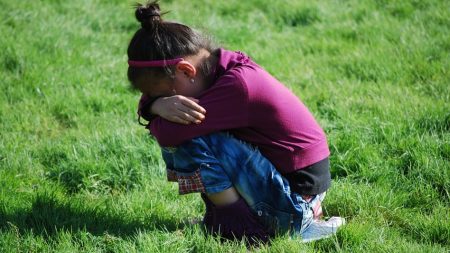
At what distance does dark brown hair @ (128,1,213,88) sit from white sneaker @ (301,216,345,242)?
1077 millimetres

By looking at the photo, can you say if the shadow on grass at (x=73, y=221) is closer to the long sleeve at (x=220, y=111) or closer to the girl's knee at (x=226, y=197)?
the girl's knee at (x=226, y=197)

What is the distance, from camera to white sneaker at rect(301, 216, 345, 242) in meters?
2.98

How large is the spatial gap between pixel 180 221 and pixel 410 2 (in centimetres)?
439

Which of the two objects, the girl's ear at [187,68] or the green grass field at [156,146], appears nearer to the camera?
the girl's ear at [187,68]

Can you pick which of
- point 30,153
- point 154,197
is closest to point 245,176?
point 154,197

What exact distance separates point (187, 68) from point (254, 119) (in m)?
0.42

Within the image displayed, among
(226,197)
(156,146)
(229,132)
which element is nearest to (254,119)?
(229,132)

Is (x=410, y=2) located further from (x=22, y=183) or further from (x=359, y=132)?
(x=22, y=183)

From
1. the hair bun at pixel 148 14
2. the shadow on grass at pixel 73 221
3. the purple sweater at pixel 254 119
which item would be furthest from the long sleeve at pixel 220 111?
the shadow on grass at pixel 73 221

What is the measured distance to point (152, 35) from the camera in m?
2.86

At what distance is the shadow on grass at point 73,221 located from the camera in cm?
304

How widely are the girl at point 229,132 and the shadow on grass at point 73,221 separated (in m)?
0.32

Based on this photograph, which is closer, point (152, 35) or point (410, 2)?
point (152, 35)

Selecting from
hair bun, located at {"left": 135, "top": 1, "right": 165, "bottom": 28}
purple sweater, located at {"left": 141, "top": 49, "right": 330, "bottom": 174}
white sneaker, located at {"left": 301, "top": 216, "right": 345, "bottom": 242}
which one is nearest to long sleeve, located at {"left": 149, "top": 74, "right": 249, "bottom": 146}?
purple sweater, located at {"left": 141, "top": 49, "right": 330, "bottom": 174}
